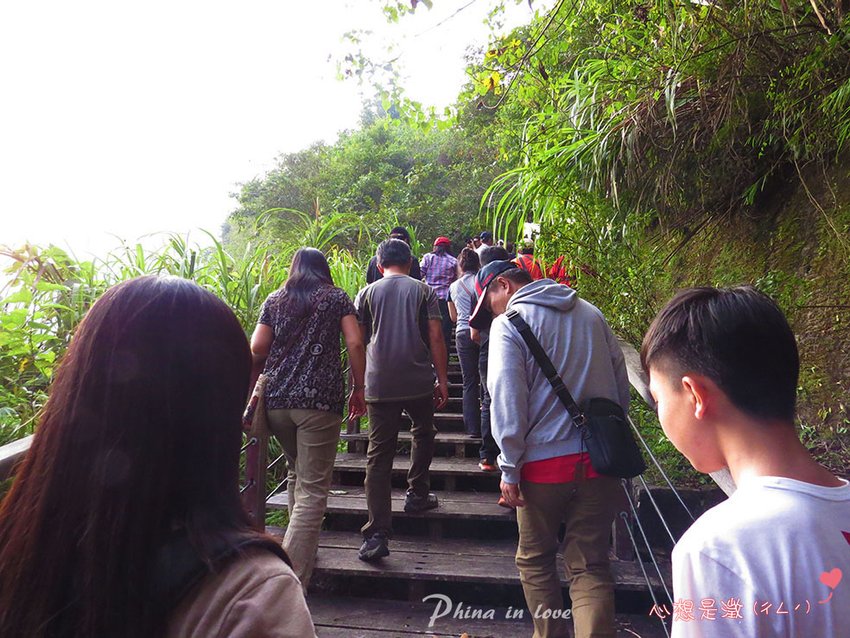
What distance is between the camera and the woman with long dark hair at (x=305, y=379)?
299cm

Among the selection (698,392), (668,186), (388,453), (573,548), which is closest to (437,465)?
(388,453)

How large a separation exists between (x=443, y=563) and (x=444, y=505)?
583mm

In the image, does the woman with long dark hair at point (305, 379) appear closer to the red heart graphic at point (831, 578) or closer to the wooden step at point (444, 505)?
the wooden step at point (444, 505)

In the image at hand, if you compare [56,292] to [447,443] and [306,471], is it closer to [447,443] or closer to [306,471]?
[306,471]

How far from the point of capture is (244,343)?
0.88 meters

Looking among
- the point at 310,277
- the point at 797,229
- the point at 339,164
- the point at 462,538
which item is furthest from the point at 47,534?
the point at 339,164

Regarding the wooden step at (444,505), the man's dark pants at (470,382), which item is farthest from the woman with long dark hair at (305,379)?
the man's dark pants at (470,382)

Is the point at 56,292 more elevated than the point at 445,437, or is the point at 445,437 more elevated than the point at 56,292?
the point at 56,292

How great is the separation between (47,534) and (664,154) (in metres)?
4.14

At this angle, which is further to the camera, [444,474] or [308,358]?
[444,474]

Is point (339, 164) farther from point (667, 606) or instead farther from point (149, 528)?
point (149, 528)

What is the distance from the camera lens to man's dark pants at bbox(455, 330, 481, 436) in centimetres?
490

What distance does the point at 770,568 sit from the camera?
812mm

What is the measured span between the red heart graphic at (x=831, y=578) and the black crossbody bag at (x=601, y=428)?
140cm
